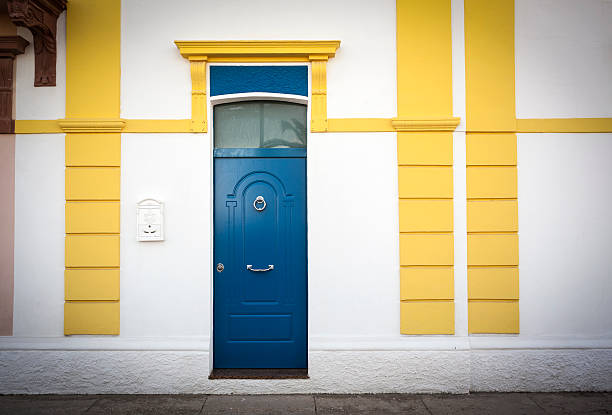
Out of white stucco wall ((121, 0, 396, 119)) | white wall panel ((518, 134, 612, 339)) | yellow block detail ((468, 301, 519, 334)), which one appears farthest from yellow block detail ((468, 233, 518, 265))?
white stucco wall ((121, 0, 396, 119))

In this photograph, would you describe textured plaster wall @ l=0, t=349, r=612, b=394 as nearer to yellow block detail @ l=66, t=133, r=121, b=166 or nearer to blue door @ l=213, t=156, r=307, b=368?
blue door @ l=213, t=156, r=307, b=368

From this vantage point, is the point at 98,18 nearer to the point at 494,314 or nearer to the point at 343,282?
the point at 343,282

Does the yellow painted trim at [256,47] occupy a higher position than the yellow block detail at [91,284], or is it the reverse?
the yellow painted trim at [256,47]

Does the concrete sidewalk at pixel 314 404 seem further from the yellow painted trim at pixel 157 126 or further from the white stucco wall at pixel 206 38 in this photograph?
the white stucco wall at pixel 206 38

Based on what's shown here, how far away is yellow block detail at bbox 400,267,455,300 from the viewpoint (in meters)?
4.55

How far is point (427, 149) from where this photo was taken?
4609 mm

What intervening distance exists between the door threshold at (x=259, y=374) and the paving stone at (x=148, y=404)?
0.95 ft

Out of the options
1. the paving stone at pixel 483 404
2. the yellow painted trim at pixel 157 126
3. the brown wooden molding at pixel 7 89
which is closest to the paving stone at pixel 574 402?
the paving stone at pixel 483 404

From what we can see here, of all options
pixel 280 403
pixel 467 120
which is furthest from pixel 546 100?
pixel 280 403

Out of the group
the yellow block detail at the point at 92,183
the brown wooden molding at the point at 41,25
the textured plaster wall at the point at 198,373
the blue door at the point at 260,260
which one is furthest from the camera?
the blue door at the point at 260,260

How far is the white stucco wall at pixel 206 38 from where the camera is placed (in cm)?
462

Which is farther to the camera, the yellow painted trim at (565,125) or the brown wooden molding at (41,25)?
the yellow painted trim at (565,125)

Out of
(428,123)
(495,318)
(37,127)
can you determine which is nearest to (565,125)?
(428,123)

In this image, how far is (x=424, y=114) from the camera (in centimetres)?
462
